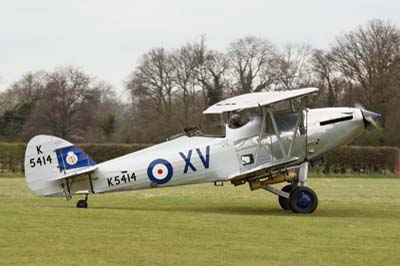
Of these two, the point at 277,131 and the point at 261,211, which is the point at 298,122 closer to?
the point at 277,131

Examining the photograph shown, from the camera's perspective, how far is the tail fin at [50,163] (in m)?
18.4

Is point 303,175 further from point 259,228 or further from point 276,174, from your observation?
point 259,228

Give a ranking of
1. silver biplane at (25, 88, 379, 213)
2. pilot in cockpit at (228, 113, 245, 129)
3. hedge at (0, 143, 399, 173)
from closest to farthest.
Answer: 1. silver biplane at (25, 88, 379, 213)
2. pilot in cockpit at (228, 113, 245, 129)
3. hedge at (0, 143, 399, 173)

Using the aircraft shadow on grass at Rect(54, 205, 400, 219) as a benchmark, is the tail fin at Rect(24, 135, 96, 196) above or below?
above

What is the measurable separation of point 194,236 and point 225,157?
585cm

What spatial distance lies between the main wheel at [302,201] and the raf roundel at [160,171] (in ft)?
9.44

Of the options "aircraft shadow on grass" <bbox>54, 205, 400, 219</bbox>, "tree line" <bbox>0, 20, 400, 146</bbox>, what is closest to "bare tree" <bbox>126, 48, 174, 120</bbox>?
"tree line" <bbox>0, 20, 400, 146</bbox>

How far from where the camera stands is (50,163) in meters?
18.4

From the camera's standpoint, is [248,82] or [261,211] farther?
[248,82]

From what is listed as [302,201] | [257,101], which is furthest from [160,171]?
[302,201]

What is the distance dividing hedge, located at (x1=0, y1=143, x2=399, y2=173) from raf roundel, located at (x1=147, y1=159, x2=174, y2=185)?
28778 millimetres

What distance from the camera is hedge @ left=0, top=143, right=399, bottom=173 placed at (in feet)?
154

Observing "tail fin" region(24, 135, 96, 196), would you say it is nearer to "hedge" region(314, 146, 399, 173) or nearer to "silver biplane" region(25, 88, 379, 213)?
"silver biplane" region(25, 88, 379, 213)

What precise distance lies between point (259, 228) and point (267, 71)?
5069 centimetres
